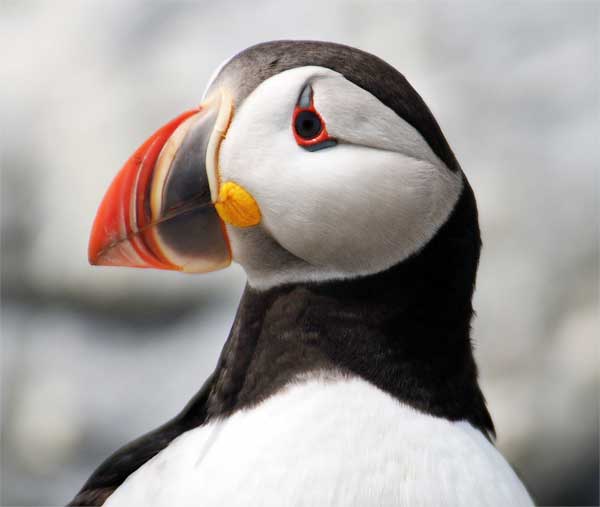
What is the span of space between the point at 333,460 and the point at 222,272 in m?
2.06

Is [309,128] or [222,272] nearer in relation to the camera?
[309,128]

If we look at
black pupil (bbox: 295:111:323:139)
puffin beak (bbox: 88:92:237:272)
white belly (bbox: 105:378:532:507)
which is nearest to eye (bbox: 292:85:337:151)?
black pupil (bbox: 295:111:323:139)

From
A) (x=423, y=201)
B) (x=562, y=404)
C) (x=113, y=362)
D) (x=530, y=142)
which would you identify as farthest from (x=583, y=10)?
(x=423, y=201)

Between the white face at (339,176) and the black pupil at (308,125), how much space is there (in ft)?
0.03

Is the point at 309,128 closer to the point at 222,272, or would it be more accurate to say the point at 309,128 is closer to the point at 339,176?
the point at 339,176

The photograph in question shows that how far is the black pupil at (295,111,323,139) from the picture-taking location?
1.13 m

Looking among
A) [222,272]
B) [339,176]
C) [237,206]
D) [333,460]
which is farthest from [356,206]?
[222,272]

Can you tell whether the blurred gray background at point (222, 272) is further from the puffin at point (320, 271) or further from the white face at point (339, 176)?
the white face at point (339, 176)

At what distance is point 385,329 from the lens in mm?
1209

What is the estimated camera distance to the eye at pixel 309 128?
3.72 feet

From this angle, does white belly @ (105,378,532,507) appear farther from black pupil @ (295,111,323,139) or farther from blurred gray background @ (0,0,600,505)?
blurred gray background @ (0,0,600,505)

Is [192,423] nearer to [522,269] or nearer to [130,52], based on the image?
[522,269]

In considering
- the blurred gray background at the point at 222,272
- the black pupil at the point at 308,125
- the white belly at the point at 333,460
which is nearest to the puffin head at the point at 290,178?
the black pupil at the point at 308,125

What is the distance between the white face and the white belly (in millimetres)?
178
